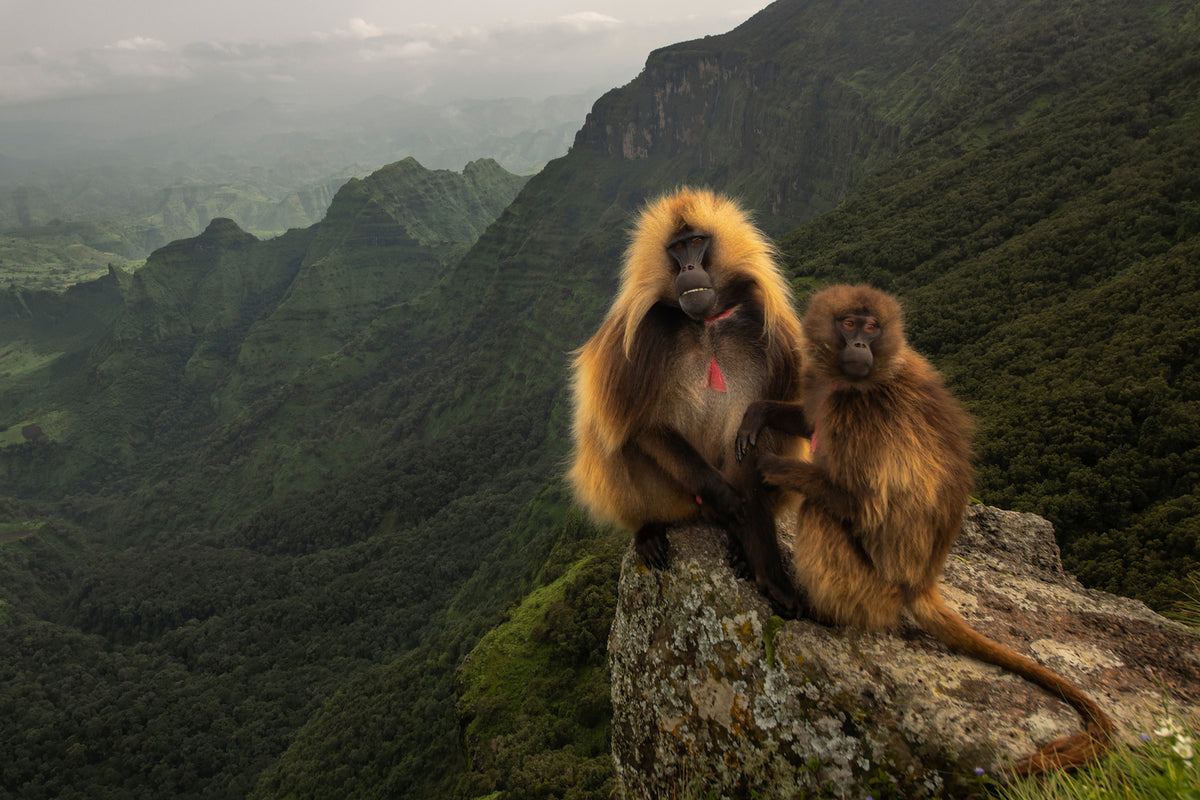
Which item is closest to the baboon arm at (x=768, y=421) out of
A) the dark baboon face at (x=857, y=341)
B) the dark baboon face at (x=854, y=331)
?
the dark baboon face at (x=854, y=331)

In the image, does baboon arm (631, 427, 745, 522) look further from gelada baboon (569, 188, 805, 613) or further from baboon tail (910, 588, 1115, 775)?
baboon tail (910, 588, 1115, 775)

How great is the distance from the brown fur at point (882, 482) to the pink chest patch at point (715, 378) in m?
0.69

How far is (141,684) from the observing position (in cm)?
6431

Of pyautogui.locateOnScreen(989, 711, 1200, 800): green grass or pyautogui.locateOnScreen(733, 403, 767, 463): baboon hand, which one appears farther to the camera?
pyautogui.locateOnScreen(733, 403, 767, 463): baboon hand

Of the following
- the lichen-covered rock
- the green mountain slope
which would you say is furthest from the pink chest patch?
the green mountain slope

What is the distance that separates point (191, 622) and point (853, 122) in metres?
130

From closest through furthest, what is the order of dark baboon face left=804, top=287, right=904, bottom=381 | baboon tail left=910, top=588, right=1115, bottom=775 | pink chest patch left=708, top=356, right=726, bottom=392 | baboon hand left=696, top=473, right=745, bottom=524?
baboon tail left=910, top=588, right=1115, bottom=775, dark baboon face left=804, top=287, right=904, bottom=381, baboon hand left=696, top=473, right=745, bottom=524, pink chest patch left=708, top=356, right=726, bottom=392

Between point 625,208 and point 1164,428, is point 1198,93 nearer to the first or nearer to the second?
point 1164,428

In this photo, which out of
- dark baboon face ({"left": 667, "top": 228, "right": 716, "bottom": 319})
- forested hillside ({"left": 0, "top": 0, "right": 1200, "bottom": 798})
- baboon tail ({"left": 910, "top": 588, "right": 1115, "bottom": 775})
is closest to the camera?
baboon tail ({"left": 910, "top": 588, "right": 1115, "bottom": 775})

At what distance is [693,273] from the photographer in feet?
13.5

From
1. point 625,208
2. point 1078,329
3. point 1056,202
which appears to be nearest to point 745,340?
point 1078,329

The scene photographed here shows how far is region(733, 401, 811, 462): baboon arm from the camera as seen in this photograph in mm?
4141

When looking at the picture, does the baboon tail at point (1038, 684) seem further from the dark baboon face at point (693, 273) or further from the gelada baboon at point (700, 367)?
the dark baboon face at point (693, 273)

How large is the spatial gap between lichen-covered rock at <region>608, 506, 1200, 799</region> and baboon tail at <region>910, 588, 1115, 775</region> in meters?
0.16
